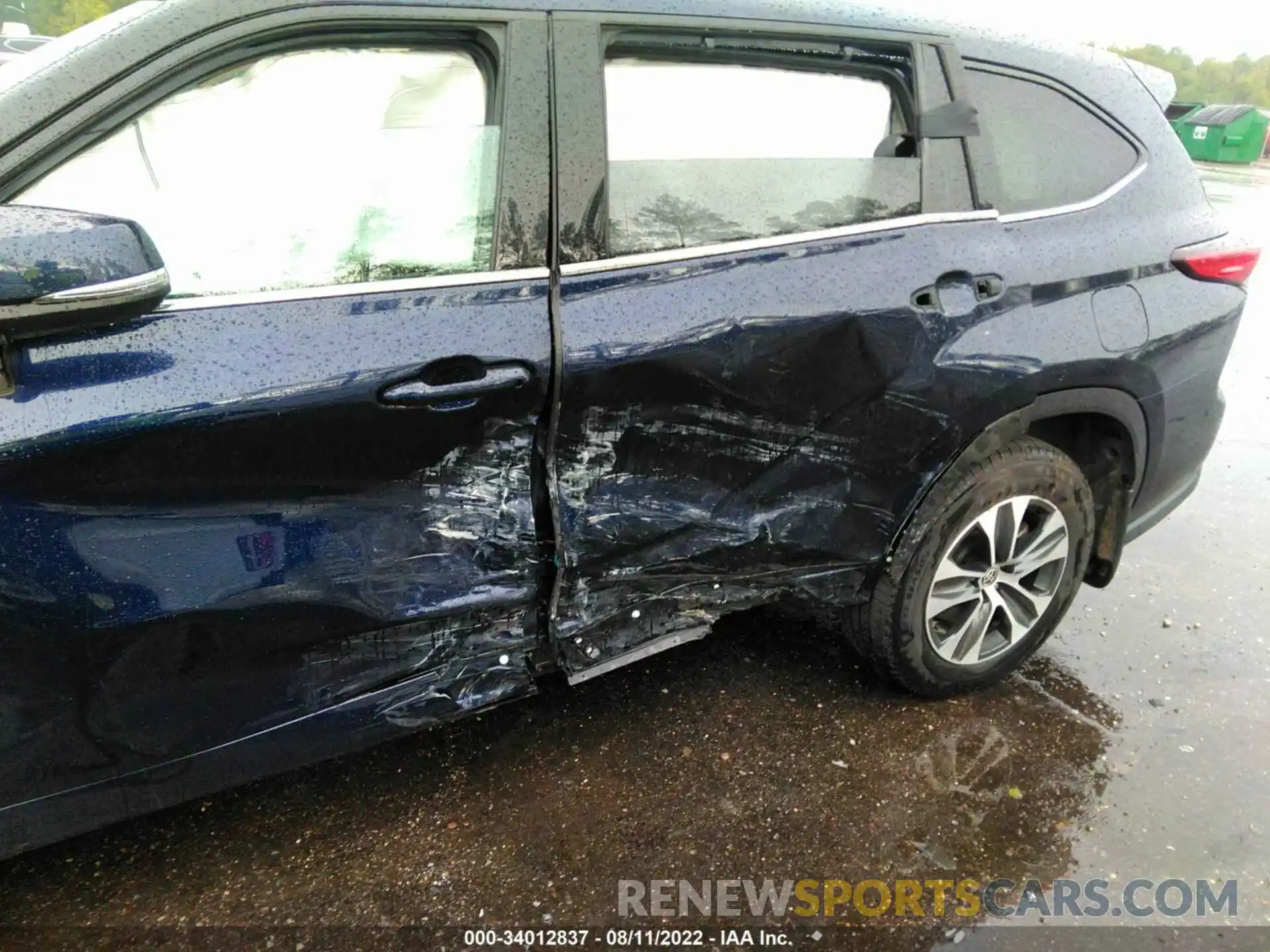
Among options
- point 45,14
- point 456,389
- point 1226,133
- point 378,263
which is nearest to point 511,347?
point 456,389

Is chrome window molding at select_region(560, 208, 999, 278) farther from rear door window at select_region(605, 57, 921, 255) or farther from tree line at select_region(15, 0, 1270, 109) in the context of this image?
tree line at select_region(15, 0, 1270, 109)

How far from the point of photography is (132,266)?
140 cm

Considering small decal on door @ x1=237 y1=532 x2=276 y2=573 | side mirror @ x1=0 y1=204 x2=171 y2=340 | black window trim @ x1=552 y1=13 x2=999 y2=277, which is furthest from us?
black window trim @ x1=552 y1=13 x2=999 y2=277

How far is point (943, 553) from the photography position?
2352mm

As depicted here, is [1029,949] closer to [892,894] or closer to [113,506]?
[892,894]

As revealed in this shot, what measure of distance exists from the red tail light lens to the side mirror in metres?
2.51

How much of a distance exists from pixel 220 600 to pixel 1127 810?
2.20 metres

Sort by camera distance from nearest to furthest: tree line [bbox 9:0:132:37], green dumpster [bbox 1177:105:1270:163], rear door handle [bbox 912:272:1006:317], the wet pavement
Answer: the wet pavement → rear door handle [bbox 912:272:1006:317] → green dumpster [bbox 1177:105:1270:163] → tree line [bbox 9:0:132:37]

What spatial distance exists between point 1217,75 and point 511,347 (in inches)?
2316

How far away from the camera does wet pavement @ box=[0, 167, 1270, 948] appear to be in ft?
6.43

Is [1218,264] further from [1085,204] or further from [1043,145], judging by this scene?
[1043,145]

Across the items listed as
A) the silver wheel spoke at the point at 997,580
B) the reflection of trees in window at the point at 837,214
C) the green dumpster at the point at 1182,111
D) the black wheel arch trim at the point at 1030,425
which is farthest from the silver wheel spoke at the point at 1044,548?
the green dumpster at the point at 1182,111

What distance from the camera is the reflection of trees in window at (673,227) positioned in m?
1.87

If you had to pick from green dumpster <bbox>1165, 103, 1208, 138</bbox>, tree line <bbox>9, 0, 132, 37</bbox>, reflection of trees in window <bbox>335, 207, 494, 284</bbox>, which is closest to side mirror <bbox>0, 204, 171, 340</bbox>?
reflection of trees in window <bbox>335, 207, 494, 284</bbox>
